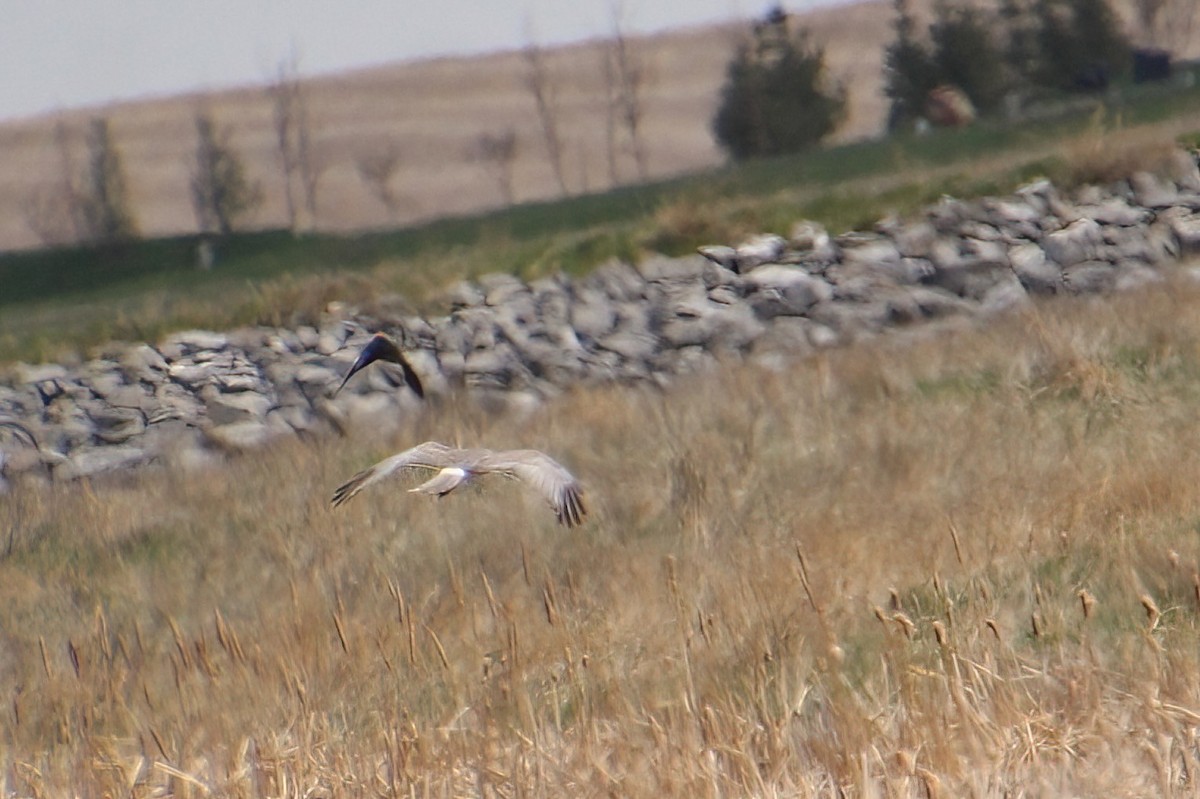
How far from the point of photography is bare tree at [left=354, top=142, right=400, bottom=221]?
182 feet

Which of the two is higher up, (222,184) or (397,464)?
(397,464)

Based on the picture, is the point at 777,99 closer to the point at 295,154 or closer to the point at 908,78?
the point at 908,78

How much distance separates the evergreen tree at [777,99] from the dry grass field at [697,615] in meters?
19.5

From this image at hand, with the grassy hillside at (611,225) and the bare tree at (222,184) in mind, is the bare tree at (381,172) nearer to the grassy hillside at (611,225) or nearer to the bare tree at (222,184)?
the bare tree at (222,184)

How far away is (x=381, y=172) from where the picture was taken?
55.2 meters

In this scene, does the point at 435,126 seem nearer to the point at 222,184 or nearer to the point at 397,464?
the point at 222,184

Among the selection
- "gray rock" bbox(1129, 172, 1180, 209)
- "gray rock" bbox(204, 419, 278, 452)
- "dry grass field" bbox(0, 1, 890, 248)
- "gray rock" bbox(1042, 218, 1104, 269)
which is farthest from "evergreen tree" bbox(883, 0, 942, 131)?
"dry grass field" bbox(0, 1, 890, 248)

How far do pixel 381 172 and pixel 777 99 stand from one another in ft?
96.8

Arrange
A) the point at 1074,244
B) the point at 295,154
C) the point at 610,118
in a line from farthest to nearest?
the point at 295,154 → the point at 610,118 → the point at 1074,244

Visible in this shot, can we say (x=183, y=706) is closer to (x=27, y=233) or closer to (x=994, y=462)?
(x=994, y=462)

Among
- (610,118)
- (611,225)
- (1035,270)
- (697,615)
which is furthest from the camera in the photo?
(610,118)

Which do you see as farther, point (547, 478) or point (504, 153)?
point (504, 153)

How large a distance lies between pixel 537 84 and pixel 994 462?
44.1 m

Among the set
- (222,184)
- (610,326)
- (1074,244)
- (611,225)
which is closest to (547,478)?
(610,326)
